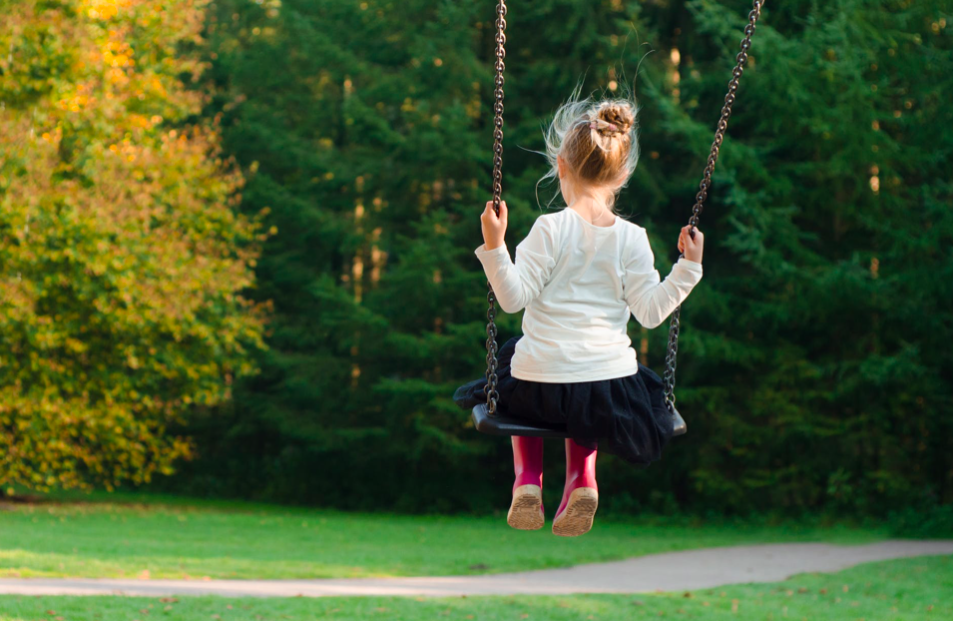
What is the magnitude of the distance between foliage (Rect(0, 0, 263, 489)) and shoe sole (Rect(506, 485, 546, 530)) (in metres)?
10.7

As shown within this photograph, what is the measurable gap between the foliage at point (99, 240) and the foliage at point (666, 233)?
1.87m

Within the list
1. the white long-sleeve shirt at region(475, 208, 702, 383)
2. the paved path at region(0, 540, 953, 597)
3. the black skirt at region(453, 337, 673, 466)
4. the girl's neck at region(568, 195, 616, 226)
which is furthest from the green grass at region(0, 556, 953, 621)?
the girl's neck at region(568, 195, 616, 226)

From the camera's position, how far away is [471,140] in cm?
1513

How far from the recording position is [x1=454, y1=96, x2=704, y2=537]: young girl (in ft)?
11.6

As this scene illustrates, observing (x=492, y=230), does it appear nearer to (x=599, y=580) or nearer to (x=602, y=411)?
(x=602, y=411)

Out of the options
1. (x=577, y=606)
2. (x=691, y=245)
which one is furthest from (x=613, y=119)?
(x=577, y=606)

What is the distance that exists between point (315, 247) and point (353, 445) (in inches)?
170

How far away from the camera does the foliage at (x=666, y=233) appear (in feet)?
41.9

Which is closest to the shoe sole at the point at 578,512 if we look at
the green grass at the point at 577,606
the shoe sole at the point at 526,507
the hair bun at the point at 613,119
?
the shoe sole at the point at 526,507

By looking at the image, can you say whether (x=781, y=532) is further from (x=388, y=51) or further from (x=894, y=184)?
(x=388, y=51)

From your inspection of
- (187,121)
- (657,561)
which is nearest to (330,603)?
(657,561)

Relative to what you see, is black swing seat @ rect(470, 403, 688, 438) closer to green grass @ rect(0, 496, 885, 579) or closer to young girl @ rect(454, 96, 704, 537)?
young girl @ rect(454, 96, 704, 537)

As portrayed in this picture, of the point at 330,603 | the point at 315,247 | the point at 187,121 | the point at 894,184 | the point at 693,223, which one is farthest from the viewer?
the point at 187,121

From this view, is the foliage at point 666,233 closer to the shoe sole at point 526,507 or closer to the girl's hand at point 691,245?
the girl's hand at point 691,245
